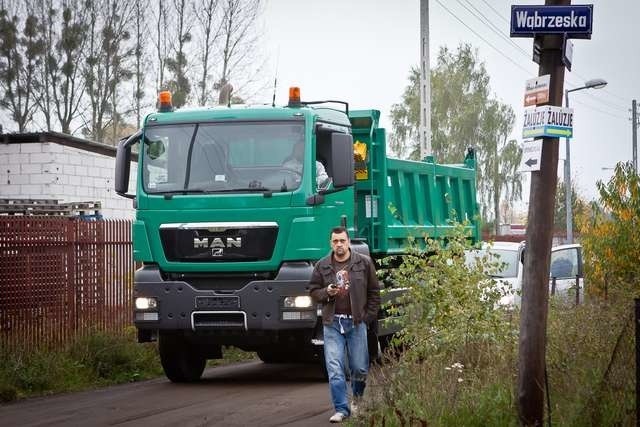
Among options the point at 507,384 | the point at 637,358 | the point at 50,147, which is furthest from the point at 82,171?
the point at 637,358

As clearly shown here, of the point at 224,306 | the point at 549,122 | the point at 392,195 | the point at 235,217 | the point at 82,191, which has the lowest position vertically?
the point at 224,306

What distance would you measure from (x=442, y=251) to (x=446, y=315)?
103 centimetres

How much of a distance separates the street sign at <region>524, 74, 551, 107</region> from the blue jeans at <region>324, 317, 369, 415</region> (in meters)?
3.26

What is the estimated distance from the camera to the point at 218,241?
15.3 metres

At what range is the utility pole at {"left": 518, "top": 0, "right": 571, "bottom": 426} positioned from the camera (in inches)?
390

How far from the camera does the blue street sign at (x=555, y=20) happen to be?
10109 mm

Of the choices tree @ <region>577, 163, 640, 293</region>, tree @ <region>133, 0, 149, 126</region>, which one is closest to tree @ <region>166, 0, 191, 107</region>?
tree @ <region>133, 0, 149, 126</region>

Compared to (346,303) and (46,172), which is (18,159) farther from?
(346,303)

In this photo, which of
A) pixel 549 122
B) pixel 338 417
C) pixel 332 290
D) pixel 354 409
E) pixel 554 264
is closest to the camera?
pixel 549 122

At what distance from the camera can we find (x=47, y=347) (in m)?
16.9

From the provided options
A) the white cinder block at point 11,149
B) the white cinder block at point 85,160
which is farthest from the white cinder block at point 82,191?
the white cinder block at point 11,149

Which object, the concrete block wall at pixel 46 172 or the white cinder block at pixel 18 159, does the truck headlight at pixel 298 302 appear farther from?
the white cinder block at pixel 18 159

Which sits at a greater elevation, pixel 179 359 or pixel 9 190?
pixel 9 190

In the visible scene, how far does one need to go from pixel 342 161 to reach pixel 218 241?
70.5 inches
